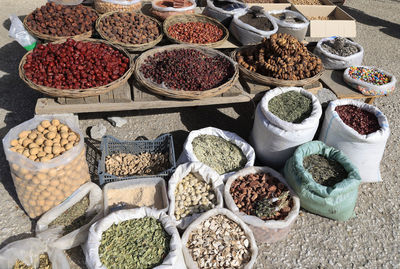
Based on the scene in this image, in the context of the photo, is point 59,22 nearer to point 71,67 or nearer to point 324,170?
point 71,67

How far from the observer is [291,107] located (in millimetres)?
3059

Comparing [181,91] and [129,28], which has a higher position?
[129,28]

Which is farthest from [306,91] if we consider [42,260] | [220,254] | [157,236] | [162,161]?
[42,260]

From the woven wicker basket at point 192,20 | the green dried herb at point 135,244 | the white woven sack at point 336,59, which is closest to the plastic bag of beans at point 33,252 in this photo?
the green dried herb at point 135,244

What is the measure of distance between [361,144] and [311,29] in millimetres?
2576

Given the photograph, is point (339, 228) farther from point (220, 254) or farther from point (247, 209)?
point (220, 254)

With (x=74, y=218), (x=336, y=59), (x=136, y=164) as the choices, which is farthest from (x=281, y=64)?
(x=74, y=218)

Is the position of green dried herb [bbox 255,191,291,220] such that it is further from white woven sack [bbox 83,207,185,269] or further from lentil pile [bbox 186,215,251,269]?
white woven sack [bbox 83,207,185,269]

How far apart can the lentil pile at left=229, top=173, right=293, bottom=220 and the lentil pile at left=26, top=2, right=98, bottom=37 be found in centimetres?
263

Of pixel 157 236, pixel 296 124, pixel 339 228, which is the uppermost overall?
pixel 296 124

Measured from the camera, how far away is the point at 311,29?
15.8 ft

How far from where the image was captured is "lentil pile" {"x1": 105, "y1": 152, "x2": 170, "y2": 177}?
283 cm

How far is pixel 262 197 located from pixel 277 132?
0.64 meters

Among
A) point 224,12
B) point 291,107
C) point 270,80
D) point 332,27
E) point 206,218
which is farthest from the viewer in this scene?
point 332,27
